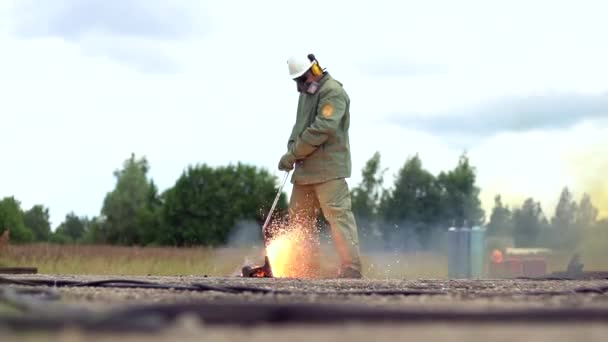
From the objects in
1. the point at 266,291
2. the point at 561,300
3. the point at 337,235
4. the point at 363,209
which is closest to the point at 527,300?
the point at 561,300

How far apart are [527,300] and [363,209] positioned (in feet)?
134

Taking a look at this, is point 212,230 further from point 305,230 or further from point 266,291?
point 266,291

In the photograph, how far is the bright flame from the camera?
44.9ft

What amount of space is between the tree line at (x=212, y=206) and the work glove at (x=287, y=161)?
15.9 meters

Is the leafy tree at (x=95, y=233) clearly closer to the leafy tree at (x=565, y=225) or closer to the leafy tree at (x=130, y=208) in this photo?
the leafy tree at (x=130, y=208)

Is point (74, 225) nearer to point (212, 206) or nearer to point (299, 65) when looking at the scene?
point (212, 206)

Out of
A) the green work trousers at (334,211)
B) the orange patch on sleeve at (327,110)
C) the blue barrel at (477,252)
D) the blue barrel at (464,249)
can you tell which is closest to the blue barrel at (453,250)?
the blue barrel at (464,249)

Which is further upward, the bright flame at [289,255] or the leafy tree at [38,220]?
the leafy tree at [38,220]

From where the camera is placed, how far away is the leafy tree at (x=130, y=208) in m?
61.2

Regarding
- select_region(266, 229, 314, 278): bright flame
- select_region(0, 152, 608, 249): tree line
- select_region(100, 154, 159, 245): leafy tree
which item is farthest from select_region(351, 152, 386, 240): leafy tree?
select_region(266, 229, 314, 278): bright flame

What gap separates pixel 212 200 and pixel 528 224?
3694 centimetres

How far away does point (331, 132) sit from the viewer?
1291 centimetres

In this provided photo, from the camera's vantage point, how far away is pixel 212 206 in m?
58.3

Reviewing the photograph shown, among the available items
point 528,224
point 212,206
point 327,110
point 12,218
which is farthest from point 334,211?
point 212,206
